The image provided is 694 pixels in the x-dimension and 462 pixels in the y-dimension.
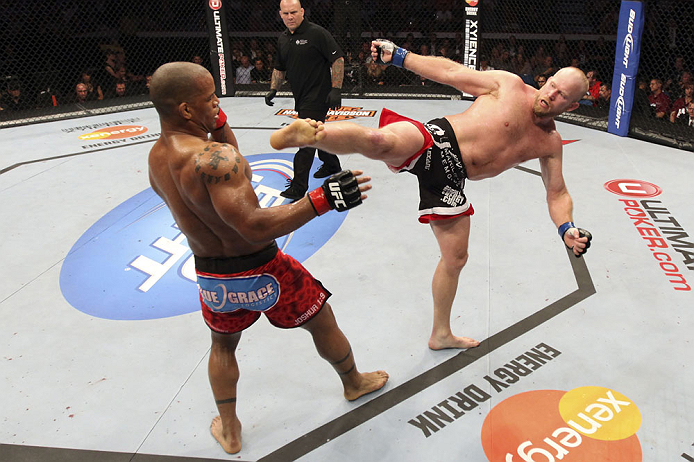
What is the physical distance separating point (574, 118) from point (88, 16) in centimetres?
764

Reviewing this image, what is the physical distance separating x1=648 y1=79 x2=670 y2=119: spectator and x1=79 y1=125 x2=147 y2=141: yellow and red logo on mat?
5.82m

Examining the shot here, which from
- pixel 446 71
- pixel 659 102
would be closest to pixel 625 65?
pixel 659 102

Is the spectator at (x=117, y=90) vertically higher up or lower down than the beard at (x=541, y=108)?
lower down

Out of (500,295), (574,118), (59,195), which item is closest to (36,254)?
(59,195)

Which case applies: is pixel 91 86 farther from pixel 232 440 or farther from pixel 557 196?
pixel 557 196

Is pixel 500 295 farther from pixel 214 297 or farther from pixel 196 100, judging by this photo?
pixel 196 100

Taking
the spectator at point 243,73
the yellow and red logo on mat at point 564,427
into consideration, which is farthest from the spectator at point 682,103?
the spectator at point 243,73

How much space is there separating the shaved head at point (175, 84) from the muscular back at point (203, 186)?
0.11 m

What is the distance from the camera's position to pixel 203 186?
1.65 meters

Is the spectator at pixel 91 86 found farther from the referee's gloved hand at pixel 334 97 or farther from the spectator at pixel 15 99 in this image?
the referee's gloved hand at pixel 334 97

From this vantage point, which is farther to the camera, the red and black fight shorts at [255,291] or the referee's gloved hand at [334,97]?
the referee's gloved hand at [334,97]

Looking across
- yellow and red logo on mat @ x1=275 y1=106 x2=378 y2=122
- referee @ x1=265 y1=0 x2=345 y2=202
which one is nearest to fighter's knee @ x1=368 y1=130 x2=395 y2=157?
referee @ x1=265 y1=0 x2=345 y2=202

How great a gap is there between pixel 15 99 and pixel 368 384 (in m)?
7.46

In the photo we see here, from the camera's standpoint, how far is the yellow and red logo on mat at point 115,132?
6.38 m
